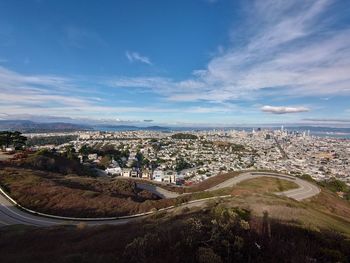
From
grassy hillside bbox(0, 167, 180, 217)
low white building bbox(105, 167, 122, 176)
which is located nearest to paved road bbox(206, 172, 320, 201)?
grassy hillside bbox(0, 167, 180, 217)

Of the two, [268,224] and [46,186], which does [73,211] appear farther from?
[268,224]

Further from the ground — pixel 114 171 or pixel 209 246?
pixel 209 246

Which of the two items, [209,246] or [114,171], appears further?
[114,171]

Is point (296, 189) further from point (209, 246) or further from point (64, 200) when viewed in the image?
point (209, 246)

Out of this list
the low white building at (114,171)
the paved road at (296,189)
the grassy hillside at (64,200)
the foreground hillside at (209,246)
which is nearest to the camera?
the foreground hillside at (209,246)

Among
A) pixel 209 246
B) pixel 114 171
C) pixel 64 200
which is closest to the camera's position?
pixel 209 246

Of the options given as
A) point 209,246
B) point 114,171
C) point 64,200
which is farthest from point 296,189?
point 114,171

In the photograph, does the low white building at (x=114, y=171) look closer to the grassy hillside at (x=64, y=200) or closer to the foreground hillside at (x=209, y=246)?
the grassy hillside at (x=64, y=200)

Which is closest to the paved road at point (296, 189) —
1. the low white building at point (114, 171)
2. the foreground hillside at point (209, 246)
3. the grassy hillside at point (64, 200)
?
the grassy hillside at point (64, 200)

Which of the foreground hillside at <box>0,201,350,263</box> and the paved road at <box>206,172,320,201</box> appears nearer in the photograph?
the foreground hillside at <box>0,201,350,263</box>

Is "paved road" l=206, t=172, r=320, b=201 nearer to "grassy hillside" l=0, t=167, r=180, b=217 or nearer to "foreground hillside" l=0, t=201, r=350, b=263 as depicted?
"grassy hillside" l=0, t=167, r=180, b=217

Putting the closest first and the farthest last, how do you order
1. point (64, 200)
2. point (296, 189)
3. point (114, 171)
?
point (64, 200), point (296, 189), point (114, 171)
